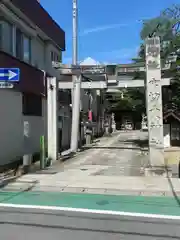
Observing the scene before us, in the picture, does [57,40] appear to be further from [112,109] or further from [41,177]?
[112,109]

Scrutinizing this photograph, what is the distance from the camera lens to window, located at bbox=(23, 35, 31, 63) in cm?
1942

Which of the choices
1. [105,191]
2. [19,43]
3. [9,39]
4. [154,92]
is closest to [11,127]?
[9,39]

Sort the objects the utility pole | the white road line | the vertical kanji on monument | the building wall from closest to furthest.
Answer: the white road line < the vertical kanji on monument < the building wall < the utility pole

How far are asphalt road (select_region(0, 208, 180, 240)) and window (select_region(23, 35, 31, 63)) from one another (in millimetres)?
12902

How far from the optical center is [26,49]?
1983cm

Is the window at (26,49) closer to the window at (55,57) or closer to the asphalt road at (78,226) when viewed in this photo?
the window at (55,57)

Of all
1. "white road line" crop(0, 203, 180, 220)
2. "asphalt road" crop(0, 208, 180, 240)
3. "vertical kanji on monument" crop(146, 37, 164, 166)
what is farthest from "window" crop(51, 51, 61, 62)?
"asphalt road" crop(0, 208, 180, 240)

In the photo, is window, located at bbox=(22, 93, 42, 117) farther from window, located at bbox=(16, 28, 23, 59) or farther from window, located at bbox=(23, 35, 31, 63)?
window, located at bbox=(16, 28, 23, 59)

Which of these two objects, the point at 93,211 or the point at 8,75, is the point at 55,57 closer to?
the point at 8,75

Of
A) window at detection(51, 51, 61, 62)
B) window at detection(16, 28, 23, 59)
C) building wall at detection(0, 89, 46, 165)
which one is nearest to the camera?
building wall at detection(0, 89, 46, 165)

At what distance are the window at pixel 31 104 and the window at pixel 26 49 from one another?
198 centimetres

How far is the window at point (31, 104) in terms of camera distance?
63.6ft

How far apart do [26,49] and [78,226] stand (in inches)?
577

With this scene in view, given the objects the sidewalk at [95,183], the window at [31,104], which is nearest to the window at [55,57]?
the window at [31,104]
